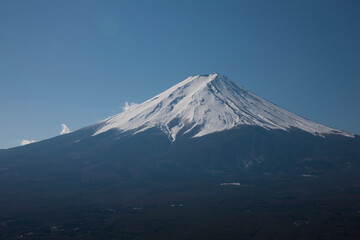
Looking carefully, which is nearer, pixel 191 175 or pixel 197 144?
pixel 191 175

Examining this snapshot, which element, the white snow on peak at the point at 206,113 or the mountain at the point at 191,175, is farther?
the white snow on peak at the point at 206,113

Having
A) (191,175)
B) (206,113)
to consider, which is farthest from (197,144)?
→ (206,113)

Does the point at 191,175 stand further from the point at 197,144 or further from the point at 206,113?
the point at 206,113

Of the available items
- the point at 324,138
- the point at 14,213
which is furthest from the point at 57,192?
the point at 324,138

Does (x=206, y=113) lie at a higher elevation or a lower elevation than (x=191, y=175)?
higher

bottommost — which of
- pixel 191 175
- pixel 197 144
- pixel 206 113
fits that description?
pixel 191 175

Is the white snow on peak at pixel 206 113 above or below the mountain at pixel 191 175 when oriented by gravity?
above
